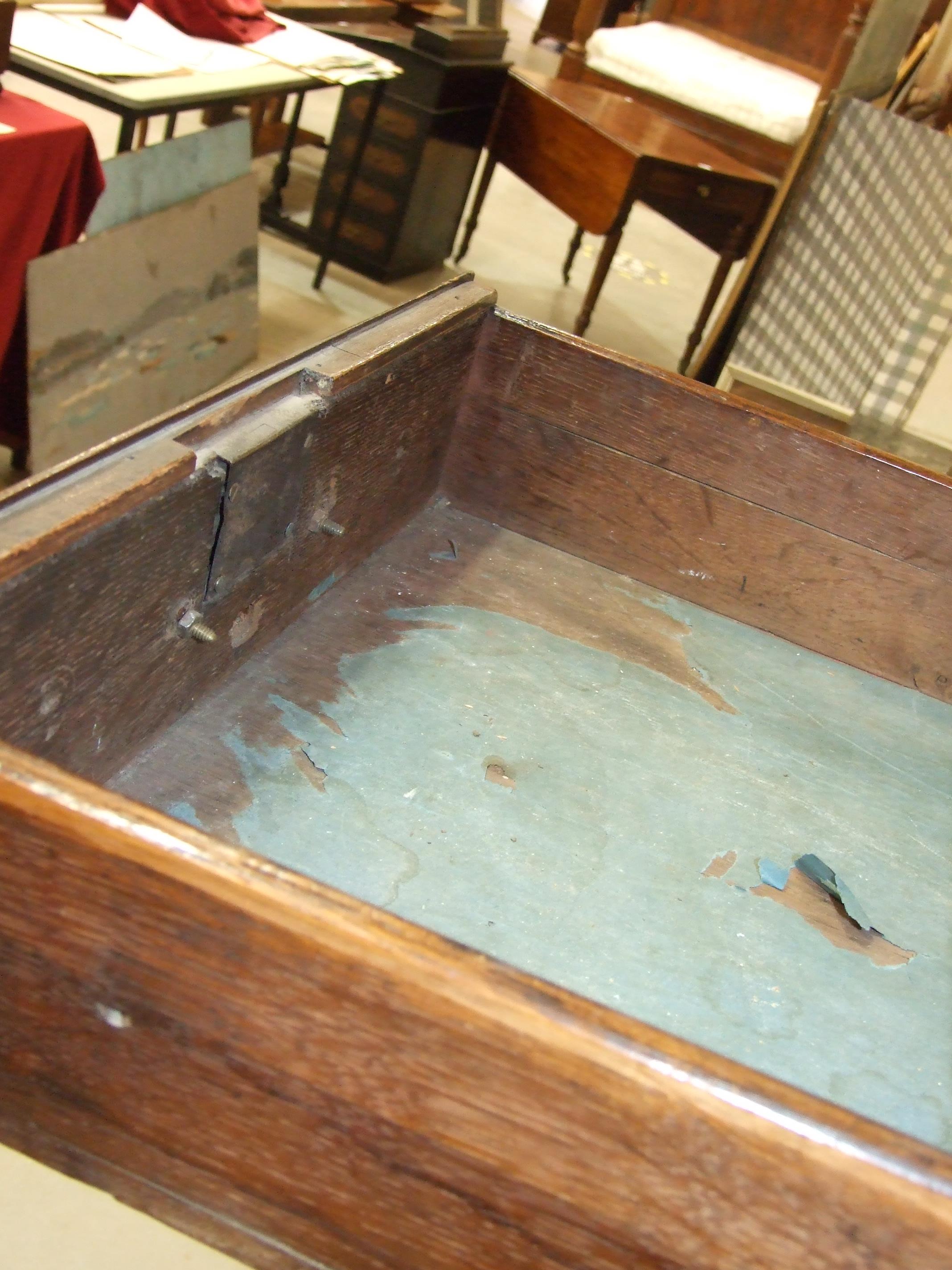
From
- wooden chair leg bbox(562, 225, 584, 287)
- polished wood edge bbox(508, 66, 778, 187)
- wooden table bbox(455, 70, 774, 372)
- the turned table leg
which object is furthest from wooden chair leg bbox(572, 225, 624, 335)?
wooden chair leg bbox(562, 225, 584, 287)

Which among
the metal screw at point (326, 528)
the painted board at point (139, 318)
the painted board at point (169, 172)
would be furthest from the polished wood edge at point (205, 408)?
the painted board at point (169, 172)

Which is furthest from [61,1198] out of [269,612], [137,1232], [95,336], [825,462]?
[95,336]

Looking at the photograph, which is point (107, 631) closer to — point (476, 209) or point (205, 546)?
point (205, 546)

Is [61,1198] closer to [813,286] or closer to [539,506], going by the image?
[539,506]

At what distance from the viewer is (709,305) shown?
11.9ft

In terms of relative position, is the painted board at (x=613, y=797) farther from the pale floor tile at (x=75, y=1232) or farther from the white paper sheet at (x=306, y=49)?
the white paper sheet at (x=306, y=49)

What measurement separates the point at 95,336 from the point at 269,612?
1.41m

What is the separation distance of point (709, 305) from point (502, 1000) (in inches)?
135

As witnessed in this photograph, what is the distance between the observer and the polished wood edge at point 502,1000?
1.63 ft

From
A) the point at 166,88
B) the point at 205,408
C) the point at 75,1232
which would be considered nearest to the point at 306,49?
the point at 166,88

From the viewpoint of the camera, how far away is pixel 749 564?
4.61 ft

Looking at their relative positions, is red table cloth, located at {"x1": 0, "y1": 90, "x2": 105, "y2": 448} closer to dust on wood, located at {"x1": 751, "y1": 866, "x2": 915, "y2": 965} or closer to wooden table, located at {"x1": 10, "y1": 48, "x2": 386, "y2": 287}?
wooden table, located at {"x1": 10, "y1": 48, "x2": 386, "y2": 287}

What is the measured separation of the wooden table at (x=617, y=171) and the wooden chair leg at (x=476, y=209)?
0.24 meters

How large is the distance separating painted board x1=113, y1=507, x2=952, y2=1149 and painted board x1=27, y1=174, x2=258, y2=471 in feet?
3.68
